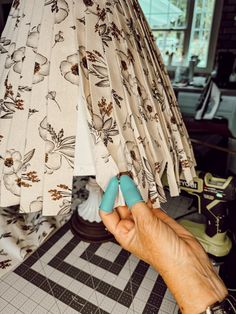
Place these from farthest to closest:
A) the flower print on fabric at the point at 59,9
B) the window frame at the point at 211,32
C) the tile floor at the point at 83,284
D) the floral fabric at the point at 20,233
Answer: the window frame at the point at 211,32 → the floral fabric at the point at 20,233 → the tile floor at the point at 83,284 → the flower print on fabric at the point at 59,9

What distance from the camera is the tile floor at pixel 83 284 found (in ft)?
2.14

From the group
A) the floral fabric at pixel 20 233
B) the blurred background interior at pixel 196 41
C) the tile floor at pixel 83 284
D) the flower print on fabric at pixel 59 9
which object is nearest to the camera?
the flower print on fabric at pixel 59 9

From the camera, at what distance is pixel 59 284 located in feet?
2.35

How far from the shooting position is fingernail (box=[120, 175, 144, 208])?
1.29 ft

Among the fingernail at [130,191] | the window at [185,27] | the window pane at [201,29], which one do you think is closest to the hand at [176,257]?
the fingernail at [130,191]

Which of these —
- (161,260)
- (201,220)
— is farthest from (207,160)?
(161,260)

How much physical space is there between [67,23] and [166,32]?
4002 millimetres

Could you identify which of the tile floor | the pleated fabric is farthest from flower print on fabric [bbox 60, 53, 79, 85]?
the tile floor

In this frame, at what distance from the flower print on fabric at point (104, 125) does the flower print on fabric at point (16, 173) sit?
110mm

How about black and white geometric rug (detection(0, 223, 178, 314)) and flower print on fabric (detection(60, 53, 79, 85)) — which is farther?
black and white geometric rug (detection(0, 223, 178, 314))

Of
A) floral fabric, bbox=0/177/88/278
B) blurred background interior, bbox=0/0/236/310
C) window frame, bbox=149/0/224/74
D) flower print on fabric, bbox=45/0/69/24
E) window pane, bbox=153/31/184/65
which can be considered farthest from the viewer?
window pane, bbox=153/31/184/65

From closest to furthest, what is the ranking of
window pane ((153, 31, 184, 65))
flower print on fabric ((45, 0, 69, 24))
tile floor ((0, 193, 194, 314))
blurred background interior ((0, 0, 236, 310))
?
1. flower print on fabric ((45, 0, 69, 24))
2. tile floor ((0, 193, 194, 314))
3. blurred background interior ((0, 0, 236, 310))
4. window pane ((153, 31, 184, 65))

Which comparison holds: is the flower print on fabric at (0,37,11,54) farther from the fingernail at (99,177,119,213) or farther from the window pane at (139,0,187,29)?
the window pane at (139,0,187,29)

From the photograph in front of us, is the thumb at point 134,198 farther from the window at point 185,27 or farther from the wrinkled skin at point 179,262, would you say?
the window at point 185,27
